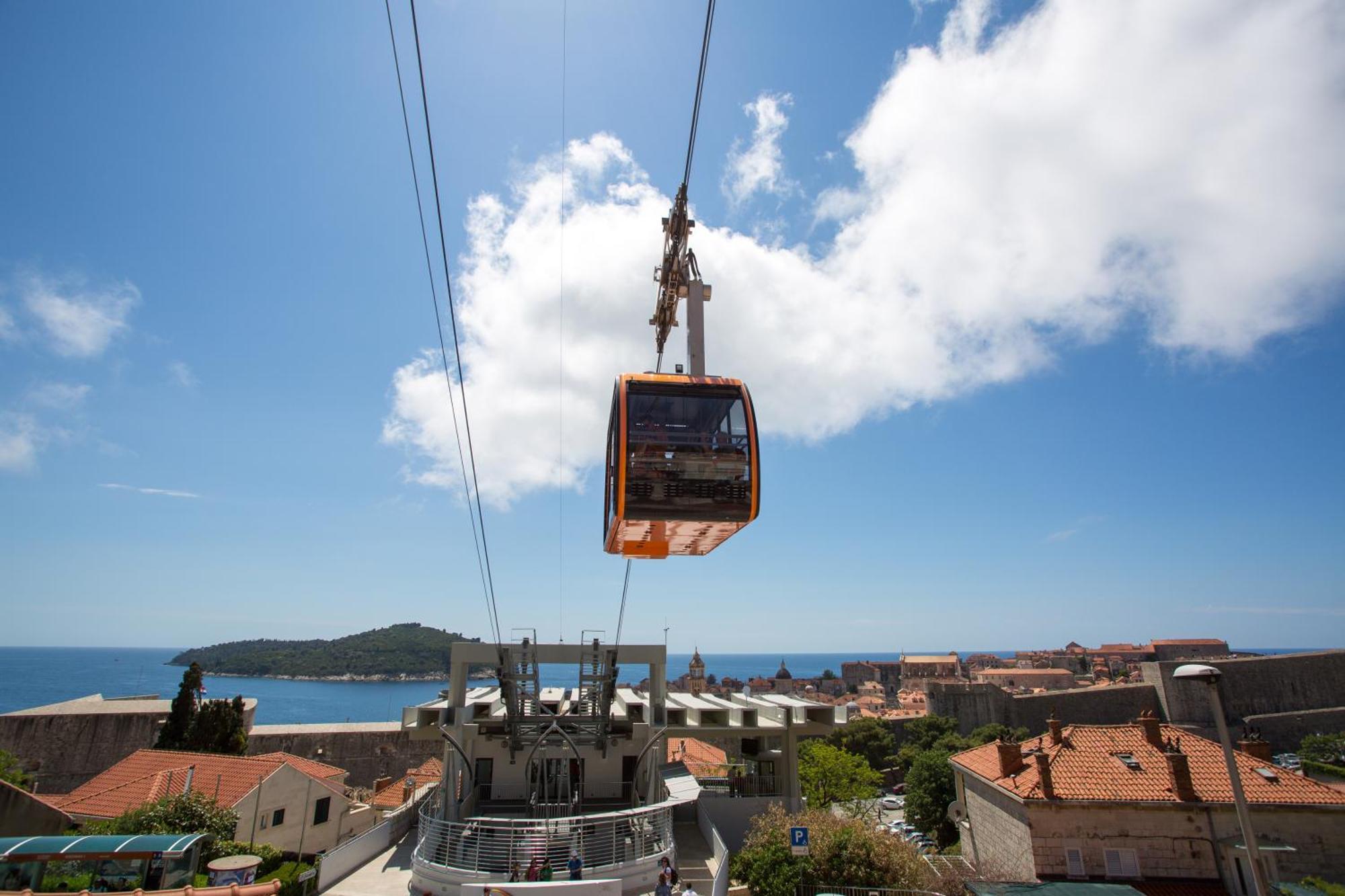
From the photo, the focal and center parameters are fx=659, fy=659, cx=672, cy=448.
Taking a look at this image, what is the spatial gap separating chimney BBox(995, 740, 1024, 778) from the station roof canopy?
18.0 meters

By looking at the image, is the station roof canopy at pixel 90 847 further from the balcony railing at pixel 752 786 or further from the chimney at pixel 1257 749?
the chimney at pixel 1257 749

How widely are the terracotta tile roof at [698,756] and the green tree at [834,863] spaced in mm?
16005

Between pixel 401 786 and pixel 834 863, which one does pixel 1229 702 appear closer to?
pixel 834 863

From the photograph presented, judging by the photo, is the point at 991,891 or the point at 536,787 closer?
the point at 991,891

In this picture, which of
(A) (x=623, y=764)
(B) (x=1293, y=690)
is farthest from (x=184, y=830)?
(B) (x=1293, y=690)

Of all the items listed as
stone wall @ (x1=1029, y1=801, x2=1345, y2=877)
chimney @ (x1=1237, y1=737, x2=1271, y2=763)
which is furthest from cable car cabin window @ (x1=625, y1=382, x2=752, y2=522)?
chimney @ (x1=1237, y1=737, x2=1271, y2=763)

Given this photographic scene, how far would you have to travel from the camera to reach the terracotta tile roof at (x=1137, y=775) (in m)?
15.4

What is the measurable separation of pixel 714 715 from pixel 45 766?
125ft

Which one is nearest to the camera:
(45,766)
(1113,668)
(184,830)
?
(184,830)

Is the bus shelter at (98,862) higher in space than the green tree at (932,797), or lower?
higher

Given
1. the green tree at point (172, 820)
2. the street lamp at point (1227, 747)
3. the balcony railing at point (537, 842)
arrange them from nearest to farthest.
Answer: the street lamp at point (1227, 747) → the balcony railing at point (537, 842) → the green tree at point (172, 820)

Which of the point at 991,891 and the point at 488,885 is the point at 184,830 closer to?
the point at 488,885

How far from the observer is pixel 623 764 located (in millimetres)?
19906

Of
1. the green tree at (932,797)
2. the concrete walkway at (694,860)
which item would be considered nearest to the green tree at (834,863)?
the concrete walkway at (694,860)
